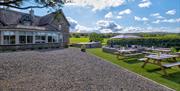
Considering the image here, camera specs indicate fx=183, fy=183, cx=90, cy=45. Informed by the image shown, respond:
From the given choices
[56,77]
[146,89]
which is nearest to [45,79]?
[56,77]

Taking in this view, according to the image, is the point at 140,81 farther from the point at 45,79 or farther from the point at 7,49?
the point at 7,49

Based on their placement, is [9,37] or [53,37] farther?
[53,37]

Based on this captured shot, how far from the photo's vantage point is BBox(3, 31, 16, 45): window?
91.5ft

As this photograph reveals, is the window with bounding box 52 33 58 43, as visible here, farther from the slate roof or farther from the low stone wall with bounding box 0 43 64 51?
the slate roof

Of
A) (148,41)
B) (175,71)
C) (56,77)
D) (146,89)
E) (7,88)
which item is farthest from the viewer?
(148,41)

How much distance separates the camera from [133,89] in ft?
25.5

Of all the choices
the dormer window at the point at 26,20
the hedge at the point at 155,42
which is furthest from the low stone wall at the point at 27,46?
the hedge at the point at 155,42

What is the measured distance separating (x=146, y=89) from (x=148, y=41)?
25.4 meters

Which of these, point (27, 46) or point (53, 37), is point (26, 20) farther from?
point (27, 46)

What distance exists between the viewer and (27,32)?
100 feet

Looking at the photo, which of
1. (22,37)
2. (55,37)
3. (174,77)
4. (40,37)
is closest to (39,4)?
(174,77)

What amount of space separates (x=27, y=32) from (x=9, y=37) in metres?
3.18

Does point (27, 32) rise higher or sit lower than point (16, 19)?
lower

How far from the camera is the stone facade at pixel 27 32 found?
28.0 metres
